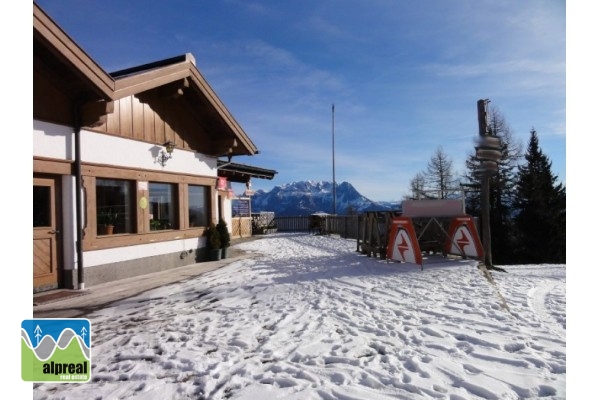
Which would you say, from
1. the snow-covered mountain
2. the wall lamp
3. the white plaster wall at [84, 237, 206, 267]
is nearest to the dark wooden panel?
the wall lamp

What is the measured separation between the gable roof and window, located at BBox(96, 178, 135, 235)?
1473 millimetres

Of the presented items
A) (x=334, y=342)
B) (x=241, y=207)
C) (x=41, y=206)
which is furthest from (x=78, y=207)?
(x=241, y=207)

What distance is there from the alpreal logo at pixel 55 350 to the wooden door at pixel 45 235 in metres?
3.92

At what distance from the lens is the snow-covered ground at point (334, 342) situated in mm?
2303

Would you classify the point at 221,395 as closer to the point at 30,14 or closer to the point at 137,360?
the point at 137,360

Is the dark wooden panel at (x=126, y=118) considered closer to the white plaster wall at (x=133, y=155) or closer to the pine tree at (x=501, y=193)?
the white plaster wall at (x=133, y=155)

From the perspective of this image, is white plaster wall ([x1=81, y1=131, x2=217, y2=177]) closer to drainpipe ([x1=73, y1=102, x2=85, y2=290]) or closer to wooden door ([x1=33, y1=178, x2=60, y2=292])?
drainpipe ([x1=73, y1=102, x2=85, y2=290])

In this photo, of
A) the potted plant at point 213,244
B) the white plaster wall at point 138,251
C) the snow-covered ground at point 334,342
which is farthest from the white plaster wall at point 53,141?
the potted plant at point 213,244

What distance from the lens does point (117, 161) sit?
6410 millimetres

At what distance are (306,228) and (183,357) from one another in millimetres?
21692

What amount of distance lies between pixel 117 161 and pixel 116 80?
58.9 inches

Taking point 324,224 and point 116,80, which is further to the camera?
point 324,224

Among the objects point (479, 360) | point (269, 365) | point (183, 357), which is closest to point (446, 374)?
point (479, 360)

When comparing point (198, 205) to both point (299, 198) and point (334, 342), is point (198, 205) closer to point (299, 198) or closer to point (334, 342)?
point (334, 342)
